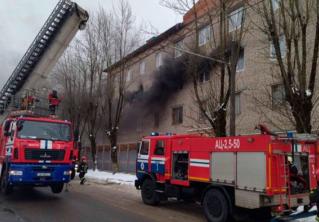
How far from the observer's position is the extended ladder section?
48.4 ft

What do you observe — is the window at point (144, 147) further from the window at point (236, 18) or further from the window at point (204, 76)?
the window at point (204, 76)

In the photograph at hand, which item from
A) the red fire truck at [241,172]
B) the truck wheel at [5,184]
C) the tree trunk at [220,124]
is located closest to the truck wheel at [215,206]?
the red fire truck at [241,172]

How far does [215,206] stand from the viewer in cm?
938

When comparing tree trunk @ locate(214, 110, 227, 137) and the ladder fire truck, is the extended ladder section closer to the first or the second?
the ladder fire truck

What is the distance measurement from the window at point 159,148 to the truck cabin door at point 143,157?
541mm

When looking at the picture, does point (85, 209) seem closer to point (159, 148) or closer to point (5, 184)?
point (159, 148)

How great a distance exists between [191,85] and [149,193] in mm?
12936

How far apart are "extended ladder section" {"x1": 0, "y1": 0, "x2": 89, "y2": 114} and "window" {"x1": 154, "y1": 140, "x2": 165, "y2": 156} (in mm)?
5977

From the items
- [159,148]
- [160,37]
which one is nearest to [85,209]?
[159,148]

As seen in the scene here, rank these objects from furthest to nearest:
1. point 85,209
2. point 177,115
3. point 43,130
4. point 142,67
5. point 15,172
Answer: point 142,67, point 177,115, point 43,130, point 15,172, point 85,209

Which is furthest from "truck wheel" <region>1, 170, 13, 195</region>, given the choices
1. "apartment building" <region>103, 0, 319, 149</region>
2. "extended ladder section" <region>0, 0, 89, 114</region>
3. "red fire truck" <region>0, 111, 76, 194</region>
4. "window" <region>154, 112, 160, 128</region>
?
"window" <region>154, 112, 160, 128</region>

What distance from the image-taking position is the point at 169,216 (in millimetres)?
10289

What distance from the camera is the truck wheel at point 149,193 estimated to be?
12195mm

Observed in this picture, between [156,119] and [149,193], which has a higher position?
[156,119]
